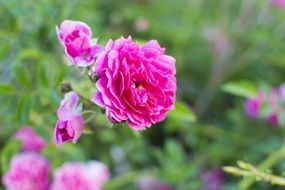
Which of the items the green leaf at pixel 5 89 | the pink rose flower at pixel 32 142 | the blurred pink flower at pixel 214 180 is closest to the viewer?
the green leaf at pixel 5 89

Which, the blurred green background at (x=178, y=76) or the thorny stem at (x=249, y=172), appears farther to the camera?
the blurred green background at (x=178, y=76)

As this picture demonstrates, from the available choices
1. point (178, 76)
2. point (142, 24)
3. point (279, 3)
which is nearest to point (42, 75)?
point (142, 24)

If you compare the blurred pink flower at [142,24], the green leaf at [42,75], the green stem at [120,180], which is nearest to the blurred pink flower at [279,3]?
the blurred pink flower at [142,24]

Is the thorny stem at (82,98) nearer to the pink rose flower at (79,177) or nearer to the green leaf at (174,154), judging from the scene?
the pink rose flower at (79,177)

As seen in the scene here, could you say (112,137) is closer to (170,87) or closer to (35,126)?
(35,126)

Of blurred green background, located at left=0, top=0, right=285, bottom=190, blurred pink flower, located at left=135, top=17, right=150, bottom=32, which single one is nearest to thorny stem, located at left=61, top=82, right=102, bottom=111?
blurred green background, located at left=0, top=0, right=285, bottom=190

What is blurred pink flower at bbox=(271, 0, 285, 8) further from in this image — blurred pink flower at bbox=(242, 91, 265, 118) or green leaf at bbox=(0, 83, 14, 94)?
green leaf at bbox=(0, 83, 14, 94)
